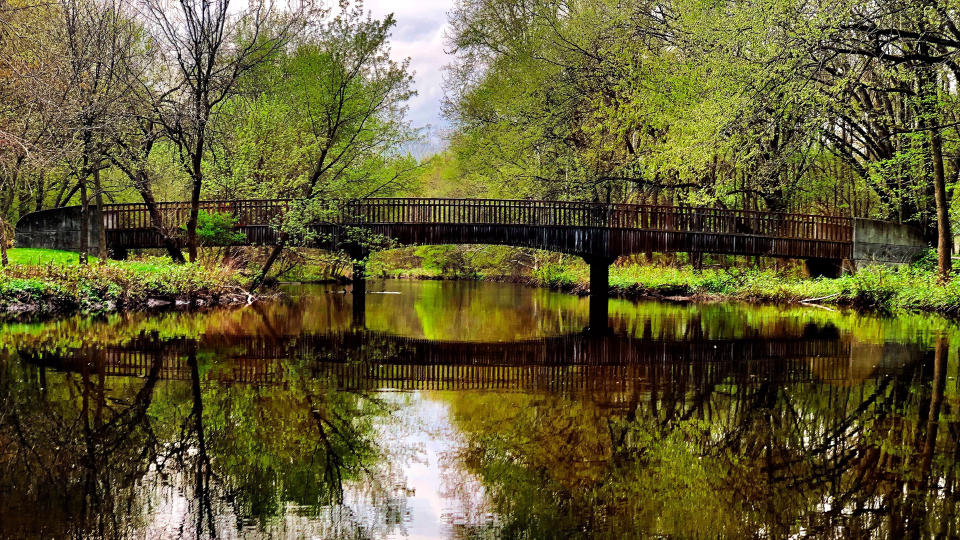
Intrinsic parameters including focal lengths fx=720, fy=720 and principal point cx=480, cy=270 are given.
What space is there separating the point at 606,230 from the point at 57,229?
1825cm

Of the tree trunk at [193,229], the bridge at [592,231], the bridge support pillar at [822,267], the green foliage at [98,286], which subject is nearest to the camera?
the green foliage at [98,286]

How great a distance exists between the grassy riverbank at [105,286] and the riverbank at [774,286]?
14.8 metres

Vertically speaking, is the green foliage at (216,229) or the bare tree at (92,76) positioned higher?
the bare tree at (92,76)

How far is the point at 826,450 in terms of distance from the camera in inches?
211

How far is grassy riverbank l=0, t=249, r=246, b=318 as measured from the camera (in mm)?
16000

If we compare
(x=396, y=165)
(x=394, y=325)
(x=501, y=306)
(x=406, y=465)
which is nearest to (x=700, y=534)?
(x=406, y=465)

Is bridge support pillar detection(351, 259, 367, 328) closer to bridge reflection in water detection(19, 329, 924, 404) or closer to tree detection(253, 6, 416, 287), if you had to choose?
tree detection(253, 6, 416, 287)

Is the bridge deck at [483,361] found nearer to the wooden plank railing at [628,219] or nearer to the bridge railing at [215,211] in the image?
the bridge railing at [215,211]

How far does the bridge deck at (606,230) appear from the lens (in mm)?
24406

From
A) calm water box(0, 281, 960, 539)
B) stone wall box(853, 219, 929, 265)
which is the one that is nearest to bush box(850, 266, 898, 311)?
stone wall box(853, 219, 929, 265)

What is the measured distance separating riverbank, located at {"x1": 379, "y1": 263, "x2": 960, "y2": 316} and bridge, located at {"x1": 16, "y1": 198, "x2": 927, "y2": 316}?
4.65ft

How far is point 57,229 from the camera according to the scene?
23.5m

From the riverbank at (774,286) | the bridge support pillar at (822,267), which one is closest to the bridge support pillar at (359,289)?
the riverbank at (774,286)

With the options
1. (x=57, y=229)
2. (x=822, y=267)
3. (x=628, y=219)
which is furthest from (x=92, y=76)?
(x=822, y=267)
